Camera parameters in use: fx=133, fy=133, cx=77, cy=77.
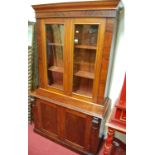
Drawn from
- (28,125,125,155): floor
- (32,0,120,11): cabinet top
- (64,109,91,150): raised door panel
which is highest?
(32,0,120,11): cabinet top

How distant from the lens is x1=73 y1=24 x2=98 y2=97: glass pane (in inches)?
56.3

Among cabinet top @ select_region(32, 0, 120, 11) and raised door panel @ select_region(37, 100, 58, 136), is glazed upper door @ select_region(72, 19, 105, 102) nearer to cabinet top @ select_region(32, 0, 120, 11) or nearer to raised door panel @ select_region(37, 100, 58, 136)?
cabinet top @ select_region(32, 0, 120, 11)

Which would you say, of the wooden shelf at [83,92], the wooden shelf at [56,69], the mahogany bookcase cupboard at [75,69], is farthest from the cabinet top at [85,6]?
the wooden shelf at [83,92]

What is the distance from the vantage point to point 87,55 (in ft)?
5.20

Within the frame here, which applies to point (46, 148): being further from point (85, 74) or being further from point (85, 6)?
point (85, 6)

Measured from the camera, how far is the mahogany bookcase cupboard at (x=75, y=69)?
1283 millimetres

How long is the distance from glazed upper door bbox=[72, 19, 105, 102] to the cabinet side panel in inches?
1.5

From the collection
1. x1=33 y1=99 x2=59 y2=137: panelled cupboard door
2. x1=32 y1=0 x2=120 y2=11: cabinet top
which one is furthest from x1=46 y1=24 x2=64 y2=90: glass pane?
x1=33 y1=99 x2=59 y2=137: panelled cupboard door

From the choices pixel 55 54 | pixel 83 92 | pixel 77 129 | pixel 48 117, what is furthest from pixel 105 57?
pixel 48 117
